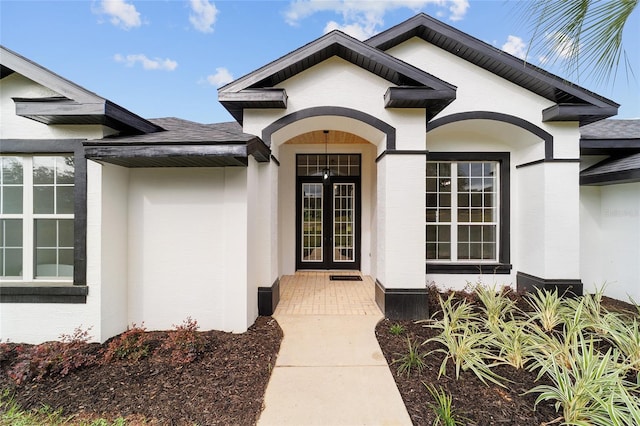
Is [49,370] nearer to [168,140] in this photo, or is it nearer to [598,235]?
[168,140]

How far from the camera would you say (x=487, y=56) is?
5707mm

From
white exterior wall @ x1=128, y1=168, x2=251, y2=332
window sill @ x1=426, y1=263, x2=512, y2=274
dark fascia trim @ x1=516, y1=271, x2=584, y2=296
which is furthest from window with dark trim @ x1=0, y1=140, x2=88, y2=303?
dark fascia trim @ x1=516, y1=271, x2=584, y2=296

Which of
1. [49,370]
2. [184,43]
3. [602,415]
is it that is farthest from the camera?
[184,43]

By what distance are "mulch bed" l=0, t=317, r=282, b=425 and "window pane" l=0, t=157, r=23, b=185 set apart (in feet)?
8.94

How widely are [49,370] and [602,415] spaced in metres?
6.18

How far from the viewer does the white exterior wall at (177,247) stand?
451cm

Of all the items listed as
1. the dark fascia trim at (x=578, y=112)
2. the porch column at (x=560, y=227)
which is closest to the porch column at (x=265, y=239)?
the porch column at (x=560, y=227)

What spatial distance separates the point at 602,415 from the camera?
98.4 inches

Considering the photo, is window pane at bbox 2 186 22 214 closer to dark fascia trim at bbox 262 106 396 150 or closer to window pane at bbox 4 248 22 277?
window pane at bbox 4 248 22 277

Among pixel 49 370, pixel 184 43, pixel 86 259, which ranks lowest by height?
pixel 49 370

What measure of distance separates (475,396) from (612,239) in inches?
255

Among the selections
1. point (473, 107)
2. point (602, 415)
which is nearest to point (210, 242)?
point (602, 415)

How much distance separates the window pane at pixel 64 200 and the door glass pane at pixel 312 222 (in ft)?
17.8

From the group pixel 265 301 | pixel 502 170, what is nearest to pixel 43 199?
pixel 265 301
